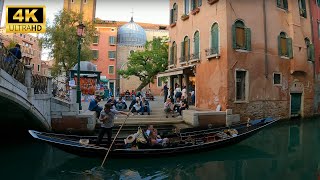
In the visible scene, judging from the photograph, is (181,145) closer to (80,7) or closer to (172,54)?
(172,54)

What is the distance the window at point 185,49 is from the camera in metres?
14.8

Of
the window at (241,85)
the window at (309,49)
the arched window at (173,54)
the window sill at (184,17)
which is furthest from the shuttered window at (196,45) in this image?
the window at (309,49)

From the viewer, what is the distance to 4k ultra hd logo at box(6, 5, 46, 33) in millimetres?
5969

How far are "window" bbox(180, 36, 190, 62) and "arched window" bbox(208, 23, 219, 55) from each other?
7.18 ft

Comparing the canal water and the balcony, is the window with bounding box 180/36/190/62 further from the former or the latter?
the canal water

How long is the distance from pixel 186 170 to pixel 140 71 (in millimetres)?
16762

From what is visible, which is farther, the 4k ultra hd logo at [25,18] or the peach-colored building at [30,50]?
the peach-colored building at [30,50]

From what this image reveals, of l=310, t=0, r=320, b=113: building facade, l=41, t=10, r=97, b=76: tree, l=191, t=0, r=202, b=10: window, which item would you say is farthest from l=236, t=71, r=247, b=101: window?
l=41, t=10, r=97, b=76: tree

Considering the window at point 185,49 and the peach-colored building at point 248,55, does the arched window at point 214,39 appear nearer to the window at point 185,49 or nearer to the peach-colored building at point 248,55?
the peach-colored building at point 248,55

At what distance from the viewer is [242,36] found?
1241cm

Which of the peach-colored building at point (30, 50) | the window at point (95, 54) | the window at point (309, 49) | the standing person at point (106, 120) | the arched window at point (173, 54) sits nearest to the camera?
the standing person at point (106, 120)

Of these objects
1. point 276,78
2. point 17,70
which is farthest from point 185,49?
point 17,70

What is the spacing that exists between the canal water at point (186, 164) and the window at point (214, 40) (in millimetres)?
4702

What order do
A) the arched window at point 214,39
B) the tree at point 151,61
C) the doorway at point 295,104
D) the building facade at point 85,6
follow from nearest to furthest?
the arched window at point 214,39, the doorway at point 295,104, the tree at point 151,61, the building facade at point 85,6
